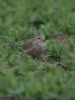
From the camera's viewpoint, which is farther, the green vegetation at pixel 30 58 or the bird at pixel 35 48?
the bird at pixel 35 48

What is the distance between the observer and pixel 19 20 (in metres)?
7.38

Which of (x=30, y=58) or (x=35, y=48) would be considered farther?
(x=35, y=48)

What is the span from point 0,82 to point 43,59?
1.23 meters

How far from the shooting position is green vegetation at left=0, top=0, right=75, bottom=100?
427 centimetres

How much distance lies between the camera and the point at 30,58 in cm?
542

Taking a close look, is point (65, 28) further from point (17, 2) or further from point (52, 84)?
point (52, 84)

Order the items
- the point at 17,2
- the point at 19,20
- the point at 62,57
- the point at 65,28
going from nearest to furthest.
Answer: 1. the point at 62,57
2. the point at 65,28
3. the point at 19,20
4. the point at 17,2

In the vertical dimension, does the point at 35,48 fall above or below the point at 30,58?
above

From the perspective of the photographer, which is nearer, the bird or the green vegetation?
the green vegetation

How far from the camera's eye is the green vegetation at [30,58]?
427 centimetres

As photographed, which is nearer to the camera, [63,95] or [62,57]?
[63,95]

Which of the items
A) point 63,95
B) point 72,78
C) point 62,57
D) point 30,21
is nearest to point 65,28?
point 30,21

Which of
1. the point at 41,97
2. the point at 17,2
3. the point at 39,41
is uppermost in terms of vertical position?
the point at 17,2

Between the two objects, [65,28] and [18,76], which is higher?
[65,28]
